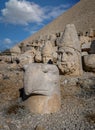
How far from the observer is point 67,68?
660cm

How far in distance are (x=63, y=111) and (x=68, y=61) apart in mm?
2535

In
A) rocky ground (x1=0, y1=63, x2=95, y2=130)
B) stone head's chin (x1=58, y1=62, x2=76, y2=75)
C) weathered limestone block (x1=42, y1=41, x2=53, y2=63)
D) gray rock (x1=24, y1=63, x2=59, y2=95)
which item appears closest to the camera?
rocky ground (x1=0, y1=63, x2=95, y2=130)

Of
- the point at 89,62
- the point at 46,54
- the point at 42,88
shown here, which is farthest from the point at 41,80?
the point at 46,54

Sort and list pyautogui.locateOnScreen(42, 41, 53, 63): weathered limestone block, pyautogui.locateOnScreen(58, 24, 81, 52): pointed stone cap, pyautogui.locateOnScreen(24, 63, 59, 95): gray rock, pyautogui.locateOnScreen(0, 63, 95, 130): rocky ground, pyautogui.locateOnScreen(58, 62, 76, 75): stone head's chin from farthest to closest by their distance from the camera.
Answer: pyautogui.locateOnScreen(42, 41, 53, 63): weathered limestone block, pyautogui.locateOnScreen(58, 24, 81, 52): pointed stone cap, pyautogui.locateOnScreen(58, 62, 76, 75): stone head's chin, pyautogui.locateOnScreen(24, 63, 59, 95): gray rock, pyautogui.locateOnScreen(0, 63, 95, 130): rocky ground

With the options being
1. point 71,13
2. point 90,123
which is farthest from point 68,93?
point 71,13

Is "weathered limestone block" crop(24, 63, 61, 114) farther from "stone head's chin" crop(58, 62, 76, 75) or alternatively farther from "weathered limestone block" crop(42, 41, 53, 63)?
"weathered limestone block" crop(42, 41, 53, 63)

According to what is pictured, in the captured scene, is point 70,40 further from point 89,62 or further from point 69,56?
point 89,62

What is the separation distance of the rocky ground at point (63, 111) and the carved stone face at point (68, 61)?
0.54 m

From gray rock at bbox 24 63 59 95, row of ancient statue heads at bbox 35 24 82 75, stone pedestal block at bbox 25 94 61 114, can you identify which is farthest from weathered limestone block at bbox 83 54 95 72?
stone pedestal block at bbox 25 94 61 114

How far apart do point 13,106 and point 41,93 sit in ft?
2.62

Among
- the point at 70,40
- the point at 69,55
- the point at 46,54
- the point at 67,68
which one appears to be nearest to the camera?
the point at 67,68

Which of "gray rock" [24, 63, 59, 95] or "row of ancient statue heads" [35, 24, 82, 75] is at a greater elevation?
"row of ancient statue heads" [35, 24, 82, 75]

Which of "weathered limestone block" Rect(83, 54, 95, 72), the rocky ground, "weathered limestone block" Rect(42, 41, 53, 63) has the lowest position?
the rocky ground

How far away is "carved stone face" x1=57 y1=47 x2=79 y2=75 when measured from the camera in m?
6.59
